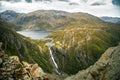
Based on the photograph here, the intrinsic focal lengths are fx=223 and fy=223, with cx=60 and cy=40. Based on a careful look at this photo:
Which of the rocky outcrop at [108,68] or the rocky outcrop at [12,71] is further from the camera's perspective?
the rocky outcrop at [12,71]

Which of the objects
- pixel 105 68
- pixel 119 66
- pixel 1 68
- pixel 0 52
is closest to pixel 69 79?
pixel 105 68

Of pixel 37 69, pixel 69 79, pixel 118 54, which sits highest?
pixel 118 54

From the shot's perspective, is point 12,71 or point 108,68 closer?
point 108,68

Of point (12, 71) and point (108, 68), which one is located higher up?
point (108, 68)

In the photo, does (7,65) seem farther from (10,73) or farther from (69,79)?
(69,79)

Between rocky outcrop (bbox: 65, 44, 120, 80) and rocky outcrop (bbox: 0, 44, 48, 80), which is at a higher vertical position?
rocky outcrop (bbox: 65, 44, 120, 80)

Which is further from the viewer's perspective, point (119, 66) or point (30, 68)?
point (30, 68)

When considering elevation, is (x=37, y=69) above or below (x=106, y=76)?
below

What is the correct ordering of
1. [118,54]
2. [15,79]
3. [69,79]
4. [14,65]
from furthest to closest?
1. [14,65]
2. [15,79]
3. [69,79]
4. [118,54]

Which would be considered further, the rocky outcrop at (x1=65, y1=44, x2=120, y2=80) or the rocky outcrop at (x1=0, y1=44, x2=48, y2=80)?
the rocky outcrop at (x1=0, y1=44, x2=48, y2=80)

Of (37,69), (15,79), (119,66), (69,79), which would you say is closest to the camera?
(119,66)

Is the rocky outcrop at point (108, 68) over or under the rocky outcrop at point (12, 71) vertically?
over
